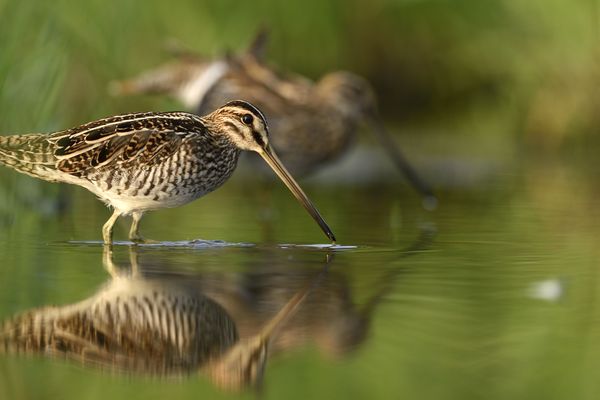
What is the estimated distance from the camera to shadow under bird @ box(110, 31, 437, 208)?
11.1 meters

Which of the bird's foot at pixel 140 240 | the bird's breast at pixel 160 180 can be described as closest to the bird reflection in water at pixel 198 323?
the bird's breast at pixel 160 180

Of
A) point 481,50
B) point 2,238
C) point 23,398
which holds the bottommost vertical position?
point 23,398

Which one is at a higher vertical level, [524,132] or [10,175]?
[524,132]

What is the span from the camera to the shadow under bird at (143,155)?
7.44 meters

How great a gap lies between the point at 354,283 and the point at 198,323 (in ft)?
4.09

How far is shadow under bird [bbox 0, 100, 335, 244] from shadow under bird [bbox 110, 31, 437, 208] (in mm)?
3125

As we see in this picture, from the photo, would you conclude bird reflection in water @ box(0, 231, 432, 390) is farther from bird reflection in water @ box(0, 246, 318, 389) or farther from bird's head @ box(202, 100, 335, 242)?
bird's head @ box(202, 100, 335, 242)

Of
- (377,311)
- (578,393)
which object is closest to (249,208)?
(377,311)

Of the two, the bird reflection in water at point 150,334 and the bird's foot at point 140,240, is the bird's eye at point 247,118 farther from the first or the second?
the bird reflection in water at point 150,334

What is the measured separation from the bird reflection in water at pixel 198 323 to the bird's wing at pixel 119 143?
1.07 metres

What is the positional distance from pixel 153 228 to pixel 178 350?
386cm

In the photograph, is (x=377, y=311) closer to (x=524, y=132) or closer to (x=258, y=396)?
(x=258, y=396)

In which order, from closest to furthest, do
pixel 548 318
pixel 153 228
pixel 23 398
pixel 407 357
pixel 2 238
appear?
pixel 23 398 < pixel 407 357 < pixel 548 318 < pixel 2 238 < pixel 153 228

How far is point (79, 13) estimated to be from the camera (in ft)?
36.2
